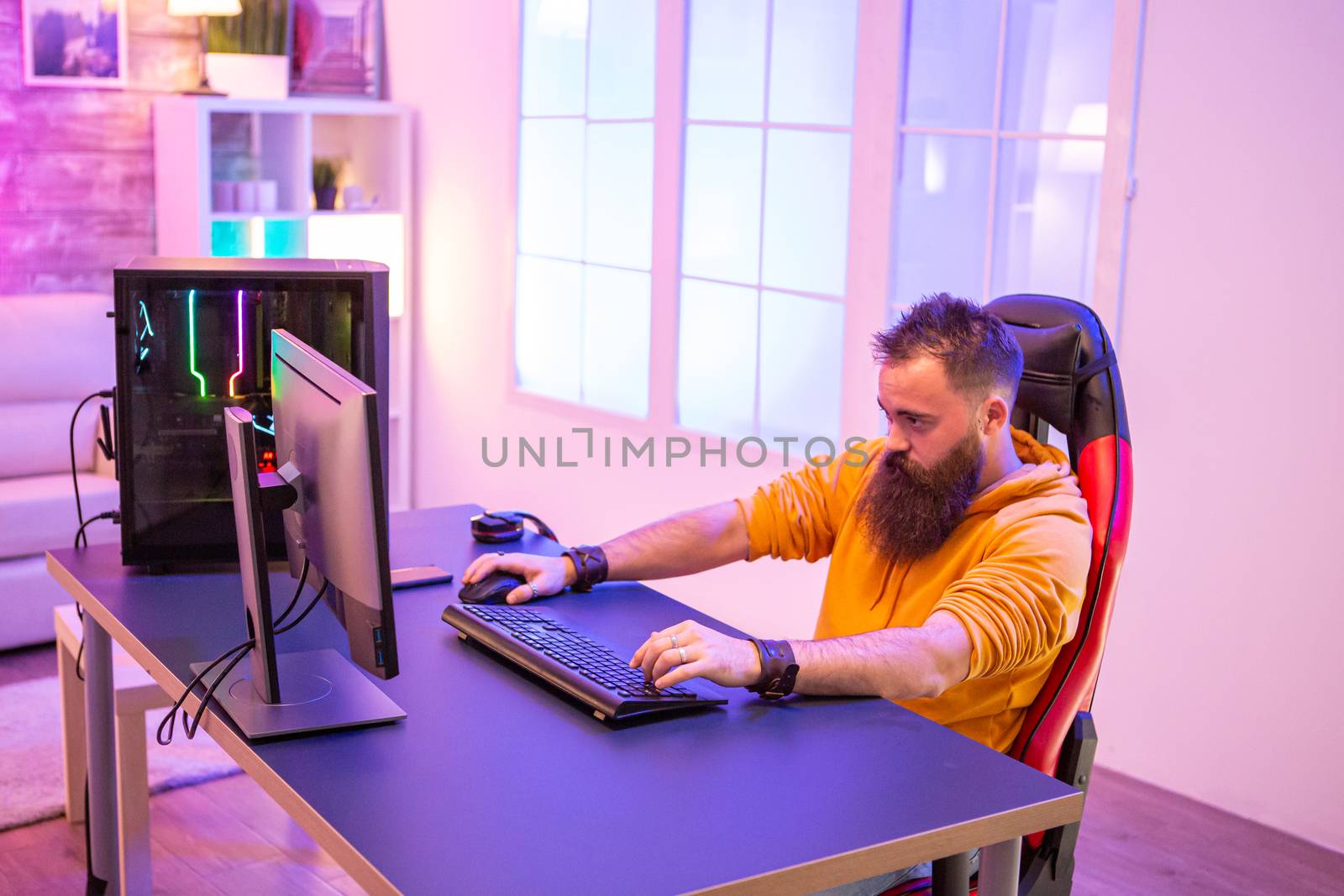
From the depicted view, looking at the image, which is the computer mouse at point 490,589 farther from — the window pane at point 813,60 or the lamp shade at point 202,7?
the lamp shade at point 202,7

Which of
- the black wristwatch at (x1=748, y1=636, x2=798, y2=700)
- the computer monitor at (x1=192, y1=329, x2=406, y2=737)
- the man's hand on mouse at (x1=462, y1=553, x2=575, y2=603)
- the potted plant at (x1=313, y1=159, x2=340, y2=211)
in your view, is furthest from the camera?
the potted plant at (x1=313, y1=159, x2=340, y2=211)

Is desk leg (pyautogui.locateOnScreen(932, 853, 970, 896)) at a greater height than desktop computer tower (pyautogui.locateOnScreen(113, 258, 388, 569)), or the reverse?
desktop computer tower (pyautogui.locateOnScreen(113, 258, 388, 569))

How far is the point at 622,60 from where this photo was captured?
4668 millimetres

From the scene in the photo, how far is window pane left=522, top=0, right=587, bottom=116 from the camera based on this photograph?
15.9ft

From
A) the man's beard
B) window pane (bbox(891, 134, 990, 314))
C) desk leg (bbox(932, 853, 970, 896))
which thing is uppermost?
window pane (bbox(891, 134, 990, 314))

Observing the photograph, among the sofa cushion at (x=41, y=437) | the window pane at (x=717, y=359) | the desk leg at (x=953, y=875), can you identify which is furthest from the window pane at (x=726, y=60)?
the desk leg at (x=953, y=875)

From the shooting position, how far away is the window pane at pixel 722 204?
428cm

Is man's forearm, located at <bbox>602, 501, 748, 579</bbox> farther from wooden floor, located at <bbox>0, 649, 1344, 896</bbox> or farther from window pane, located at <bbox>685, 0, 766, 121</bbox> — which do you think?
window pane, located at <bbox>685, 0, 766, 121</bbox>

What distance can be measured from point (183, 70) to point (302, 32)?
0.49 m

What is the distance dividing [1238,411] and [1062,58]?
1.07 metres

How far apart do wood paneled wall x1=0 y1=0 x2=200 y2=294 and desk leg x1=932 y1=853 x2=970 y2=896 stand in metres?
4.16

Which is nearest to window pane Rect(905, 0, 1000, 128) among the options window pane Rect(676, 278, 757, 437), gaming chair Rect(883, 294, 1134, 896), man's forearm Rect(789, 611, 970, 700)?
window pane Rect(676, 278, 757, 437)

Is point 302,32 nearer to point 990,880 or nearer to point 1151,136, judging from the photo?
point 1151,136

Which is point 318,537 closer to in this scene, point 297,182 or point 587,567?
point 587,567
